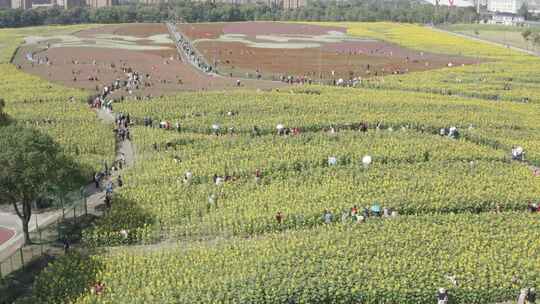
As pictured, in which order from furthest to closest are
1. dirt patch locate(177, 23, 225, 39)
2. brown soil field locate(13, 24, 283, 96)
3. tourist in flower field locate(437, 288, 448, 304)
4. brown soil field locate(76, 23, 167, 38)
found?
1. brown soil field locate(76, 23, 167, 38)
2. dirt patch locate(177, 23, 225, 39)
3. brown soil field locate(13, 24, 283, 96)
4. tourist in flower field locate(437, 288, 448, 304)

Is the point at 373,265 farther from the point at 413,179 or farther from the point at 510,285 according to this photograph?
the point at 413,179

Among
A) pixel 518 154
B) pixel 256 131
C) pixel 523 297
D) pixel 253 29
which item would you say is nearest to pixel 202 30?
pixel 253 29

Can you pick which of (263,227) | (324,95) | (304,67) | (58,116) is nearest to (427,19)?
(304,67)

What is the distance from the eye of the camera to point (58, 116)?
50844mm

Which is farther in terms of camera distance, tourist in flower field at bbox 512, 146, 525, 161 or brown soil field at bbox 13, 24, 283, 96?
brown soil field at bbox 13, 24, 283, 96

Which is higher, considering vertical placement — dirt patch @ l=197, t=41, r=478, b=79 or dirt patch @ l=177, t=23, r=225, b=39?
dirt patch @ l=177, t=23, r=225, b=39

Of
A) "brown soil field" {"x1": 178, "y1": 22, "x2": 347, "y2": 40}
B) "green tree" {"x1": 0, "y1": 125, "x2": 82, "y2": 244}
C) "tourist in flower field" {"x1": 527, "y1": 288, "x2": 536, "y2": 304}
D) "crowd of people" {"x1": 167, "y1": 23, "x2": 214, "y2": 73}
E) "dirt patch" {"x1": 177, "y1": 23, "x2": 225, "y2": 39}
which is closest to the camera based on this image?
"tourist in flower field" {"x1": 527, "y1": 288, "x2": 536, "y2": 304}

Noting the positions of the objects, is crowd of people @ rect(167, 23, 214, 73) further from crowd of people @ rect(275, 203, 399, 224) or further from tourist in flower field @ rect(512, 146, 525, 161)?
crowd of people @ rect(275, 203, 399, 224)

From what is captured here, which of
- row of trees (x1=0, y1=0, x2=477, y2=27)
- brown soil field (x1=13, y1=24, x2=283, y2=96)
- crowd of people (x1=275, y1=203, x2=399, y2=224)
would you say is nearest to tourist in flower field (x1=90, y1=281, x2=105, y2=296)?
crowd of people (x1=275, y1=203, x2=399, y2=224)

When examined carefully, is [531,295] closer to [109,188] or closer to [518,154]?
[518,154]

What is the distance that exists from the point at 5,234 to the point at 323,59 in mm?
72080

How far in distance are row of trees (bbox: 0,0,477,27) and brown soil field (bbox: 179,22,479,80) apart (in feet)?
169

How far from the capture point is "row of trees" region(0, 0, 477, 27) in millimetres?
164125

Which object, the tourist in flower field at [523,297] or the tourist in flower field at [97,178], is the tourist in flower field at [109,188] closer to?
the tourist in flower field at [97,178]
